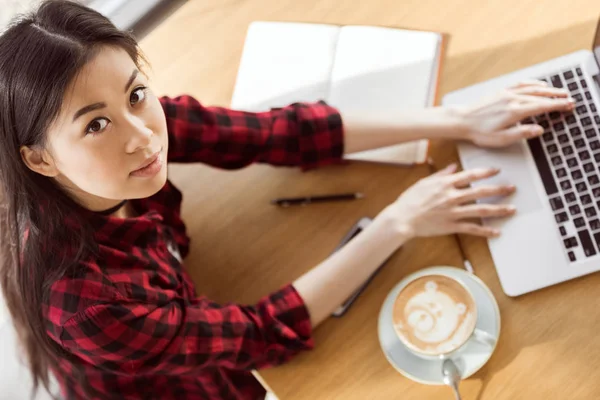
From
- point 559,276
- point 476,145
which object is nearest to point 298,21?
point 476,145

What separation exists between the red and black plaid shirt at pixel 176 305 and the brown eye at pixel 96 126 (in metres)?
0.19

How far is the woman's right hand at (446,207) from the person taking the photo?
98 cm

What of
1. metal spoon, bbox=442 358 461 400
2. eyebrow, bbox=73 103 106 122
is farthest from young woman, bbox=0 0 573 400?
metal spoon, bbox=442 358 461 400

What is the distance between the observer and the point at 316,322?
3.29 feet

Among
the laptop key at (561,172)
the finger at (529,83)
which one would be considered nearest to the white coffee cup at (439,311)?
the laptop key at (561,172)

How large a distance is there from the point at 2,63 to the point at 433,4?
0.72m

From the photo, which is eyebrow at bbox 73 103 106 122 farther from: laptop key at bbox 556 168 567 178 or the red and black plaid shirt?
laptop key at bbox 556 168 567 178

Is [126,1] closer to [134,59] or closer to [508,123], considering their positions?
[134,59]

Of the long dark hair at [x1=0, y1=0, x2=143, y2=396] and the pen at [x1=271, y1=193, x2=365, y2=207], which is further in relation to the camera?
the pen at [x1=271, y1=193, x2=365, y2=207]

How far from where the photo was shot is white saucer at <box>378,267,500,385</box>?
0.92 meters

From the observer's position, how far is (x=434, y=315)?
92 centimetres

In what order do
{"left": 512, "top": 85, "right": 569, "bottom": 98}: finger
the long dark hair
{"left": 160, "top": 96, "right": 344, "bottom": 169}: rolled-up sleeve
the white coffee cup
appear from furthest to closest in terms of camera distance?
1. {"left": 160, "top": 96, "right": 344, "bottom": 169}: rolled-up sleeve
2. {"left": 512, "top": 85, "right": 569, "bottom": 98}: finger
3. the white coffee cup
4. the long dark hair

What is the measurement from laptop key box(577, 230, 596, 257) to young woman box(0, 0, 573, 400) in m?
0.10

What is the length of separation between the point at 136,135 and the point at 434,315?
0.46 m
